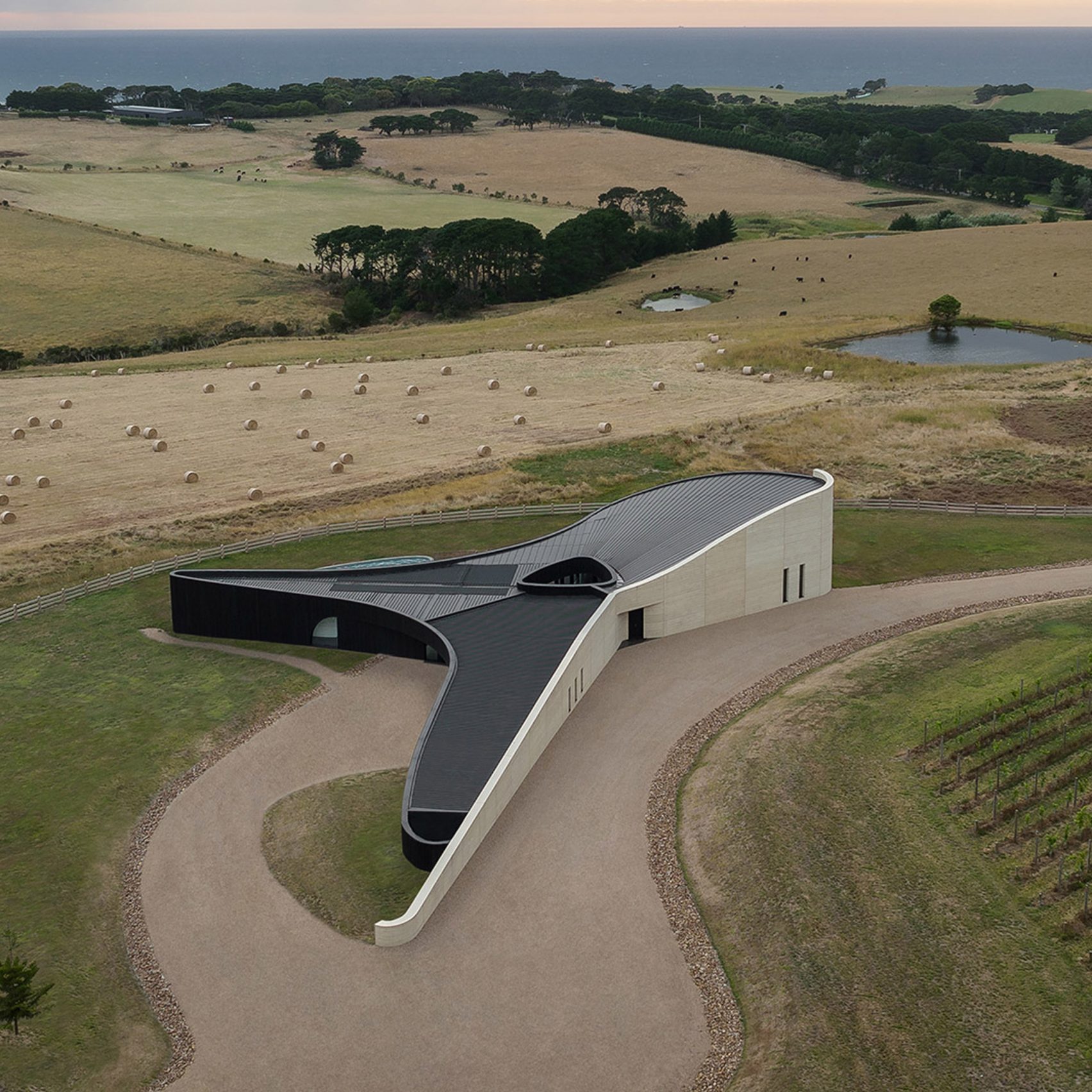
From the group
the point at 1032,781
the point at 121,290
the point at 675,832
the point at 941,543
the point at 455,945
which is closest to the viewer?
the point at 455,945

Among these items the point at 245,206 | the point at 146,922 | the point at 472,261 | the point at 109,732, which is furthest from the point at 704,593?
the point at 245,206

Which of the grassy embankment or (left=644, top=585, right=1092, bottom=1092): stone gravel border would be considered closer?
(left=644, top=585, right=1092, bottom=1092): stone gravel border

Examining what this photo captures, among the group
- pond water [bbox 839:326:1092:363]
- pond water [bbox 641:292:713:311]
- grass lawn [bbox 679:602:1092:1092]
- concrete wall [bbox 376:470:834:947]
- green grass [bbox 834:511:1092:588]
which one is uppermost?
pond water [bbox 641:292:713:311]

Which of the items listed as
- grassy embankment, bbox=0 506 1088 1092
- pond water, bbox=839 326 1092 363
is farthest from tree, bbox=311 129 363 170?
grassy embankment, bbox=0 506 1088 1092

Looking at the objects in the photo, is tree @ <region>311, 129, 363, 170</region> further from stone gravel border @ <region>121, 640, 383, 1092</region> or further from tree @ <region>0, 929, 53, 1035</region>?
tree @ <region>0, 929, 53, 1035</region>

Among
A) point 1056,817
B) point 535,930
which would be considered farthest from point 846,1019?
point 1056,817

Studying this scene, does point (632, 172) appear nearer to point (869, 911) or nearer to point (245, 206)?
point (245, 206)

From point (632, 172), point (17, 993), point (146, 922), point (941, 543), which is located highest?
point (632, 172)

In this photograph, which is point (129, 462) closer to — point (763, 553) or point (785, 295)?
point (763, 553)
